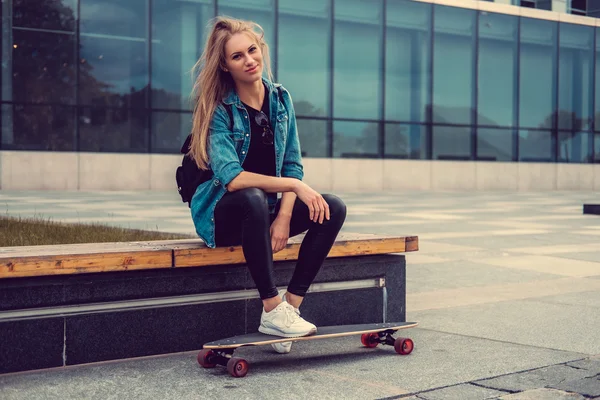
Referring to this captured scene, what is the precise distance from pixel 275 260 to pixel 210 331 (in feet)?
1.61

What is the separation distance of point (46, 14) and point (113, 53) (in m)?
1.93

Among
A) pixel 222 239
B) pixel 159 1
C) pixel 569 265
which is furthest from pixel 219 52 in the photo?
pixel 159 1

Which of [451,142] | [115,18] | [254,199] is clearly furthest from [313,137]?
[254,199]

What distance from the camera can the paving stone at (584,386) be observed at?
11.5ft

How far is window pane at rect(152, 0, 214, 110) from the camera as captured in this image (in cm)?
2345

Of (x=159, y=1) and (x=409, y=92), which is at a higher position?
(x=159, y=1)

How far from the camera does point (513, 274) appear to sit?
7270mm

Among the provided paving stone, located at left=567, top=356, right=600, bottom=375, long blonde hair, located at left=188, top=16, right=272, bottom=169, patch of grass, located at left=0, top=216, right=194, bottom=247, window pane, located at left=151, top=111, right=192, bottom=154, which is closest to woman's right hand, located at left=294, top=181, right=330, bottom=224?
long blonde hair, located at left=188, top=16, right=272, bottom=169

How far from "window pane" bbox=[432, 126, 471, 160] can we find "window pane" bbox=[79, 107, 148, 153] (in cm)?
995

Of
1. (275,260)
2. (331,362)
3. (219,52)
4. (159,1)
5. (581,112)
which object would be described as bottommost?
(331,362)

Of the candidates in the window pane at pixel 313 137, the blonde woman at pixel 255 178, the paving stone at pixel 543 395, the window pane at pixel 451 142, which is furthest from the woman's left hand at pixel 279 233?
the window pane at pixel 451 142

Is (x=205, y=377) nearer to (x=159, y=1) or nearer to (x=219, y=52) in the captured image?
(x=219, y=52)

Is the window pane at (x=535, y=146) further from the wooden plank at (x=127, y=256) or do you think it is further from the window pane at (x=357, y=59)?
the wooden plank at (x=127, y=256)

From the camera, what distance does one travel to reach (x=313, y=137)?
25812 millimetres
